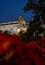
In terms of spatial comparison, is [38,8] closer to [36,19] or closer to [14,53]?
[36,19]

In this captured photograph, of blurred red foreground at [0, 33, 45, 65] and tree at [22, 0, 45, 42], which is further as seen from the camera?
tree at [22, 0, 45, 42]

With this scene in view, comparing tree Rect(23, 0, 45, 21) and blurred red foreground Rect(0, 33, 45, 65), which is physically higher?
tree Rect(23, 0, 45, 21)

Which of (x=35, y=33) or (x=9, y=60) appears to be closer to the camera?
(x=9, y=60)

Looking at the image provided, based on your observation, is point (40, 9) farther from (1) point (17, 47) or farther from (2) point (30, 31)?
(1) point (17, 47)

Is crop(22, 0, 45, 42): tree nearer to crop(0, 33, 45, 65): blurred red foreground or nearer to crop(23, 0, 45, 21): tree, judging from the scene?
crop(23, 0, 45, 21): tree

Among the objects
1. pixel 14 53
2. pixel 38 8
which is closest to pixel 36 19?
pixel 38 8

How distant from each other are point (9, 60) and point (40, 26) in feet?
15.4

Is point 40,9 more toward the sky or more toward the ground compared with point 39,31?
more toward the sky

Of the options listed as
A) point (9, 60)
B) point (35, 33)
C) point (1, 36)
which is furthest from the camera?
point (35, 33)

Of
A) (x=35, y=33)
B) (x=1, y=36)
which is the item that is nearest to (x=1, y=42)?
(x=1, y=36)

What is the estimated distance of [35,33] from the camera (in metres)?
5.70

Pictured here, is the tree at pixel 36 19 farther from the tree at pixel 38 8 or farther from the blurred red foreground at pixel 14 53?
the blurred red foreground at pixel 14 53

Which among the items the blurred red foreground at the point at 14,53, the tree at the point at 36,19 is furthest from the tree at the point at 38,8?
the blurred red foreground at the point at 14,53

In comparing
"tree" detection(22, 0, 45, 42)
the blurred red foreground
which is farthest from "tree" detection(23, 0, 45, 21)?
the blurred red foreground
